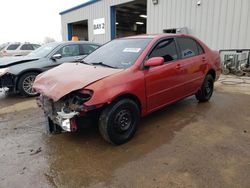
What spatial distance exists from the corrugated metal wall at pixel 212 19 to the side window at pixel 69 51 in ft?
20.4

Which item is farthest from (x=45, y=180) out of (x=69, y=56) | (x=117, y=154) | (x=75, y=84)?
(x=69, y=56)

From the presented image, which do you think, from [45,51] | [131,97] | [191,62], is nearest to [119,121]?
[131,97]

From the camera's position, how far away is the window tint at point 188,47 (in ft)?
13.7

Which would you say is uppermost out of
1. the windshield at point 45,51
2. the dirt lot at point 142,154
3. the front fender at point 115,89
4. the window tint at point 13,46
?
the window tint at point 13,46

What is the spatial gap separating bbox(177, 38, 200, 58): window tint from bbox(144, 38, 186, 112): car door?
0.69 feet

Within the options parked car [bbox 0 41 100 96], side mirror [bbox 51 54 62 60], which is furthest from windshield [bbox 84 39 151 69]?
parked car [bbox 0 41 100 96]

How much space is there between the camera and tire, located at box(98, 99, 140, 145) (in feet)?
9.41

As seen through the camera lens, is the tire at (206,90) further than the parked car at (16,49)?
No

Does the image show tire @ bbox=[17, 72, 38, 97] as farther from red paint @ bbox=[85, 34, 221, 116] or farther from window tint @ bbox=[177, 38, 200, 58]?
window tint @ bbox=[177, 38, 200, 58]

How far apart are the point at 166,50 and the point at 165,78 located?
548mm

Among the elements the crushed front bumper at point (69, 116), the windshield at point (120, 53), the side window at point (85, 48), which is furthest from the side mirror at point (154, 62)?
the side window at point (85, 48)

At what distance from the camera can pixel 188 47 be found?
4371 mm

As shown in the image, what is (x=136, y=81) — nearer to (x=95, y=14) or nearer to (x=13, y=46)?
(x=95, y=14)

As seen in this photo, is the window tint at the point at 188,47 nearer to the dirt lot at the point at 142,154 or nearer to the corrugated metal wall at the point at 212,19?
the dirt lot at the point at 142,154
